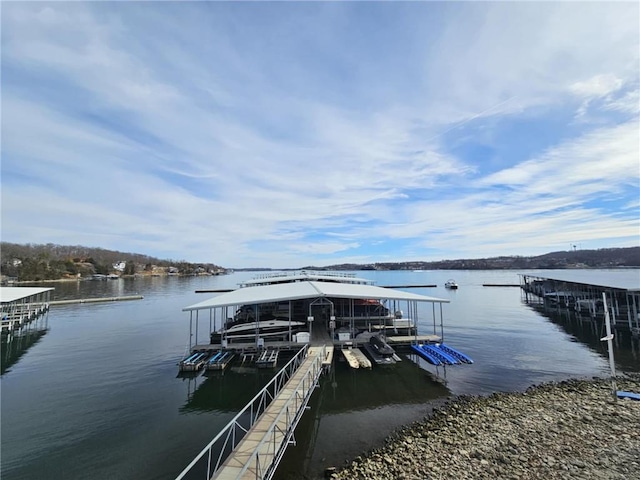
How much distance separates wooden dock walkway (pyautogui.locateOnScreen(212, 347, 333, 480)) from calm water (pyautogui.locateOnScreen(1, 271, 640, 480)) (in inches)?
50.7

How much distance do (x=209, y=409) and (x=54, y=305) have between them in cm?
5104

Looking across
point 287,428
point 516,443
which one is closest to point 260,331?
point 287,428

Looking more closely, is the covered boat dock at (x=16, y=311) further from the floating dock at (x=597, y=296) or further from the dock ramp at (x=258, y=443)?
the floating dock at (x=597, y=296)

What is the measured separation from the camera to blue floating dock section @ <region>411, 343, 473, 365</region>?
21156 millimetres

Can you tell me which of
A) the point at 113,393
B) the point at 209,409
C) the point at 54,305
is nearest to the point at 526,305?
the point at 209,409

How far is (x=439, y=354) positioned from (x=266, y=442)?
16.3m

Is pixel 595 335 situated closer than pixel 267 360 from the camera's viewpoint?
No

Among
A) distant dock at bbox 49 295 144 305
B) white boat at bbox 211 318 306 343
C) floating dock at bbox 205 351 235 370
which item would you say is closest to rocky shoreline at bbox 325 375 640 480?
floating dock at bbox 205 351 235 370

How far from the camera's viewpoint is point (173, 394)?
56.0 feet

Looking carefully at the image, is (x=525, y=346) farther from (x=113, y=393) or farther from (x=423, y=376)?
(x=113, y=393)

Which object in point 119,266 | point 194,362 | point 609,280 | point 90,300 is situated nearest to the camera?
point 194,362

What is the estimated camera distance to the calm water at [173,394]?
1132cm

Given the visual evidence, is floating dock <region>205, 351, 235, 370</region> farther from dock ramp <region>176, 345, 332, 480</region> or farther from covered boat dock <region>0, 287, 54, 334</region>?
covered boat dock <region>0, 287, 54, 334</region>

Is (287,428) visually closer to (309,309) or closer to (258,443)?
(258,443)
